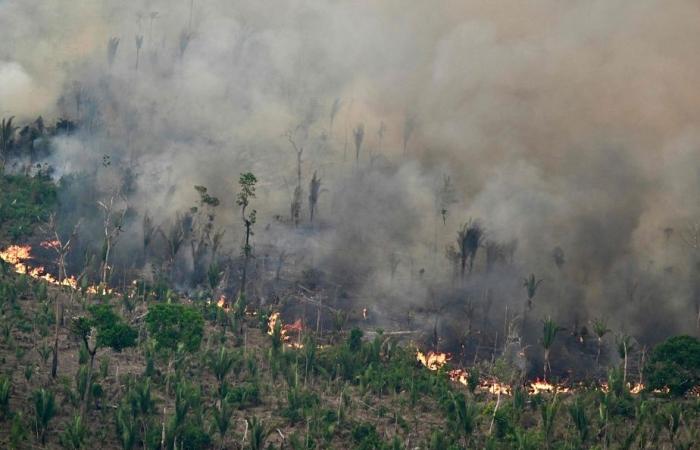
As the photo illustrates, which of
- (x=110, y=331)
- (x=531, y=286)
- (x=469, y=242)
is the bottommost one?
(x=110, y=331)

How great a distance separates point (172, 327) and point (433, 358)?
34416 mm

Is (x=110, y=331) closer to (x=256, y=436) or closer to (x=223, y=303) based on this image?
(x=256, y=436)

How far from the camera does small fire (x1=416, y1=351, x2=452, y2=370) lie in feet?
316

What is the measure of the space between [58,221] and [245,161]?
33304mm

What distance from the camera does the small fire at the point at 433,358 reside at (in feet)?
316

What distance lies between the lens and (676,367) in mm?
82938

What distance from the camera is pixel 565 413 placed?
251ft

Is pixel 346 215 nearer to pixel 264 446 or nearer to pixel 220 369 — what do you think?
pixel 220 369

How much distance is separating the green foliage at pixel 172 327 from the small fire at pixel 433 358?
98.8 ft

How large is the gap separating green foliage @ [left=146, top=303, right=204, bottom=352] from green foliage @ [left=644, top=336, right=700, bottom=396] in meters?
43.0

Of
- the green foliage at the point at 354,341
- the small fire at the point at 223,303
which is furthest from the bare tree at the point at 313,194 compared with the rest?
the green foliage at the point at 354,341

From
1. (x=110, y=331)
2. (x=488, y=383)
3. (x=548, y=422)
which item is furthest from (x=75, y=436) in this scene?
(x=488, y=383)

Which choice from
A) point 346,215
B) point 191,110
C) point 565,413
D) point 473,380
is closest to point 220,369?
point 473,380

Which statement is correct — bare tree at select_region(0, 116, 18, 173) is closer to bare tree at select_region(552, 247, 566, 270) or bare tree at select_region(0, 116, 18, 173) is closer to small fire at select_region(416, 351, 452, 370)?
small fire at select_region(416, 351, 452, 370)
